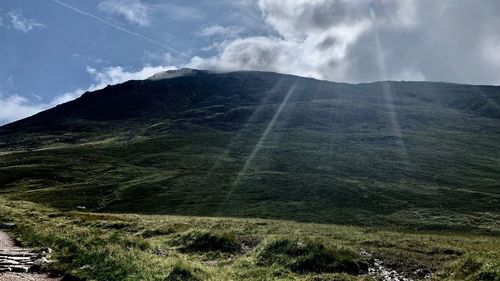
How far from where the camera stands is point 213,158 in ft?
494

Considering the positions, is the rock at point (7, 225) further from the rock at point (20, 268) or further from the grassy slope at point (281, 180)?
the grassy slope at point (281, 180)

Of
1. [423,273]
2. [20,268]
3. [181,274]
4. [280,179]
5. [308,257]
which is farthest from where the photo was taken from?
[280,179]

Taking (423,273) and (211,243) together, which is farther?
(211,243)

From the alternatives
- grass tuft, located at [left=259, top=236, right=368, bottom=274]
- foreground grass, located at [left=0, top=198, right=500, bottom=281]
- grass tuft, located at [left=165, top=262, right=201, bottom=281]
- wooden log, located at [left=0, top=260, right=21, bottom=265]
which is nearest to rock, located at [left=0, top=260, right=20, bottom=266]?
wooden log, located at [left=0, top=260, right=21, bottom=265]

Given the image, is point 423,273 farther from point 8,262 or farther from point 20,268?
point 8,262

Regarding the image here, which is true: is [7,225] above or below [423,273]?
above

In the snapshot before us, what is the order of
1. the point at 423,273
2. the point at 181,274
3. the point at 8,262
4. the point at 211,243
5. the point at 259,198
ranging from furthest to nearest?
1. the point at 259,198
2. the point at 211,243
3. the point at 423,273
4. the point at 8,262
5. the point at 181,274

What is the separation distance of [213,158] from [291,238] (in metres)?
122

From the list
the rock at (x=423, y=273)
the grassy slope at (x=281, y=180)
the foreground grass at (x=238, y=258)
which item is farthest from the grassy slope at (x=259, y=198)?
the rock at (x=423, y=273)

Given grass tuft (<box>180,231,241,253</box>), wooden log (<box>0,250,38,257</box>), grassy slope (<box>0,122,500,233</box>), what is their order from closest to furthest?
wooden log (<box>0,250,38,257</box>) → grass tuft (<box>180,231,241,253</box>) → grassy slope (<box>0,122,500,233</box>)

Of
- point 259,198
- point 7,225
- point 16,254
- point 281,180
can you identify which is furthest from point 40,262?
point 281,180

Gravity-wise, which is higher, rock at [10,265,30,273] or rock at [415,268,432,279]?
rock at [10,265,30,273]

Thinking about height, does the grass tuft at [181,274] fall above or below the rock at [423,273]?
above

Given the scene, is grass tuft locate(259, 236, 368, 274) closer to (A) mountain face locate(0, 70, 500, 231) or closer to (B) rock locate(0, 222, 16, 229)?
(B) rock locate(0, 222, 16, 229)
